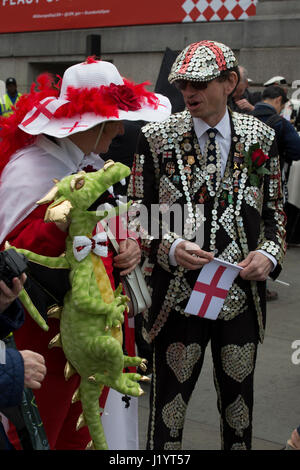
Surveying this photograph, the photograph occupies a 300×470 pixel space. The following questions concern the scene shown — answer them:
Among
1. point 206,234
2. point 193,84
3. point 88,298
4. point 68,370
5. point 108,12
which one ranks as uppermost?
point 108,12

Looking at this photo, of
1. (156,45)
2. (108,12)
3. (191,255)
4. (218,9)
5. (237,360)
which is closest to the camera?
(191,255)

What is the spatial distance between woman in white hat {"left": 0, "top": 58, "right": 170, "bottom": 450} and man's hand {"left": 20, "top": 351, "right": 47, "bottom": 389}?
557 mm

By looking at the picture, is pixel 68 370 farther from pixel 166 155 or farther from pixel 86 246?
pixel 166 155

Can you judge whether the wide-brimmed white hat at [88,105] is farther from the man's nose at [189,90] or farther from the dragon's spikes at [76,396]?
the dragon's spikes at [76,396]

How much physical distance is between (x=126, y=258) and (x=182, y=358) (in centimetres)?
52

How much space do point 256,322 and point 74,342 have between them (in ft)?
3.00

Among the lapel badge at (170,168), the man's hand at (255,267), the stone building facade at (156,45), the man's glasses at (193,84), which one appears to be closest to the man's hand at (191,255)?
the man's hand at (255,267)

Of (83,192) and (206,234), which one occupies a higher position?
(83,192)

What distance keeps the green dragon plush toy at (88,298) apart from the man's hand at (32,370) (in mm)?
→ 363

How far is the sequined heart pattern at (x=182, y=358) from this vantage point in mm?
3035

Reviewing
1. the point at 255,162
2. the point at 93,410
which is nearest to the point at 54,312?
the point at 93,410

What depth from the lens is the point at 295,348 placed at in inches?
223

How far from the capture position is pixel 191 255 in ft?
9.55

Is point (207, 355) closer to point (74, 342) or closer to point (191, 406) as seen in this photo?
point (191, 406)
